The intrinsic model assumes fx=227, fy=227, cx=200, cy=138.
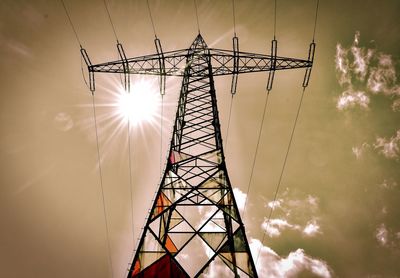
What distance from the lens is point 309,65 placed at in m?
10.2

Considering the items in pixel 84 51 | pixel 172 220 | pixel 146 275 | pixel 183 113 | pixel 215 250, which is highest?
pixel 84 51

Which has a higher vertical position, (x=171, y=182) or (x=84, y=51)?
(x=84, y=51)

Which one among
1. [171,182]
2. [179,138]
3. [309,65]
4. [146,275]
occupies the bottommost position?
[146,275]

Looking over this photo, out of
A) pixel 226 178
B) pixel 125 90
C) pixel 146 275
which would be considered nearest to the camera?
pixel 146 275

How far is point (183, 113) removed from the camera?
9547 millimetres

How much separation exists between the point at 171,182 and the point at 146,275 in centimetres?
284

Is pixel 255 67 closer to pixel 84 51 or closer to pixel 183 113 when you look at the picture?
pixel 183 113

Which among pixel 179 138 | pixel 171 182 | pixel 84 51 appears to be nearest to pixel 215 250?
pixel 171 182

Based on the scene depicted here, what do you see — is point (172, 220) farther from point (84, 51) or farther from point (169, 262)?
point (84, 51)

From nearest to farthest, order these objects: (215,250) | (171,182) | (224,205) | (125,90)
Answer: (215,250) < (224,205) < (171,182) < (125,90)

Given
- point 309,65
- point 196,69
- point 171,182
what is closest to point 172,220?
point 171,182

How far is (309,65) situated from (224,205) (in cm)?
780

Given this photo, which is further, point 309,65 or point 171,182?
point 309,65

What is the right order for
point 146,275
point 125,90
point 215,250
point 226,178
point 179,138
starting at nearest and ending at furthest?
1. point 146,275
2. point 215,250
3. point 226,178
4. point 179,138
5. point 125,90
